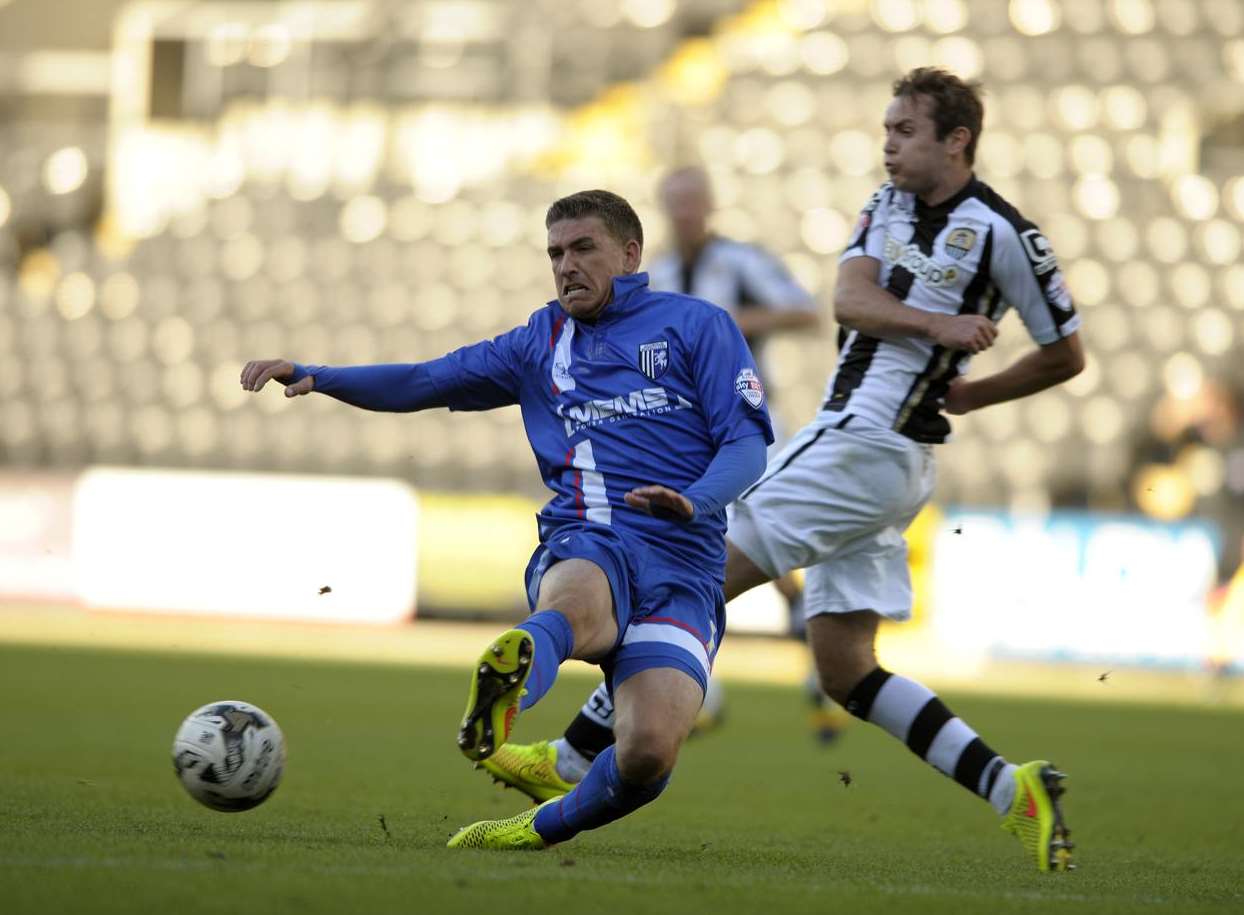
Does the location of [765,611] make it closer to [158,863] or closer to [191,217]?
[191,217]

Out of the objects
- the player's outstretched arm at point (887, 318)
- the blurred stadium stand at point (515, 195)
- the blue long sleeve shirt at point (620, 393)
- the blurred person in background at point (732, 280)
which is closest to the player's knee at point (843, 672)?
the blue long sleeve shirt at point (620, 393)

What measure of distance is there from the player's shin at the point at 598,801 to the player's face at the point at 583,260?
3.86ft

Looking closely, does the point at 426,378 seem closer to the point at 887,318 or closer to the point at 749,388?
the point at 749,388

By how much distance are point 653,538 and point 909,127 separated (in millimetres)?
1533

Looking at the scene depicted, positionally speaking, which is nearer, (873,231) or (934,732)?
(934,732)

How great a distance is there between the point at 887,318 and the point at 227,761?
2.23 meters

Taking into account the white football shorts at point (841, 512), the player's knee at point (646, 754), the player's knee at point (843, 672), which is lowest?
the player's knee at point (646, 754)

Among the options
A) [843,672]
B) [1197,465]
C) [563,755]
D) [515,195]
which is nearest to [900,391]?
[843,672]

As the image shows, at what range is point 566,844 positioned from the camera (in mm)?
5352

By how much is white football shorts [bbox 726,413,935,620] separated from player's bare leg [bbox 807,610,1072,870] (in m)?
0.09

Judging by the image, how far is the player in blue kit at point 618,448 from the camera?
15.5ft

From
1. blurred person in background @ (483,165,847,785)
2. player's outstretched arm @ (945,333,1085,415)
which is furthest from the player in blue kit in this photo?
blurred person in background @ (483,165,847,785)

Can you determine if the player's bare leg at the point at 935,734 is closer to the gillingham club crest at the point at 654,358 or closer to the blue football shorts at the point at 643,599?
the blue football shorts at the point at 643,599

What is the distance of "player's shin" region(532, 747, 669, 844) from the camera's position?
15.5ft
